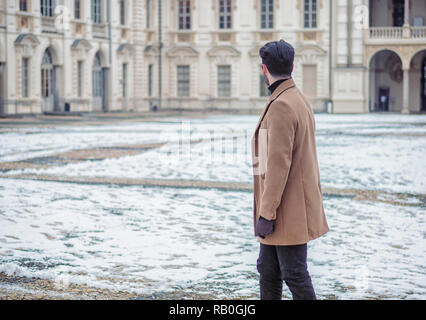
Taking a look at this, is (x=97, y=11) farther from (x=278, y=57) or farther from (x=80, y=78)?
(x=278, y=57)

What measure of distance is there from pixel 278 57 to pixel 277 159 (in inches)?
24.6

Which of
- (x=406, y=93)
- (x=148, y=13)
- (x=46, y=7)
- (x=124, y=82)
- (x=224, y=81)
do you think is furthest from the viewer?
(x=224, y=81)

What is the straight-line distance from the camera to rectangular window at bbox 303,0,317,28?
41.6m

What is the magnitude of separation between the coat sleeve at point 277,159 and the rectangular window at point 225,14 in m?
38.8

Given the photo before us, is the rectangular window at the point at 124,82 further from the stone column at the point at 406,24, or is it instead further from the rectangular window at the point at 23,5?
the stone column at the point at 406,24

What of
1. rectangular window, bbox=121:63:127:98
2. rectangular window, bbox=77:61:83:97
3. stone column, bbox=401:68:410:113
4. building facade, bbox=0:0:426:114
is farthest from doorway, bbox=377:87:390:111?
rectangular window, bbox=77:61:83:97

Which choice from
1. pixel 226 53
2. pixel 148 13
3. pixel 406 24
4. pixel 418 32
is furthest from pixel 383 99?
pixel 148 13

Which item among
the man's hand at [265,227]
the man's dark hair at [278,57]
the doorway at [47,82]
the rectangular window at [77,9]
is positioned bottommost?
the man's hand at [265,227]

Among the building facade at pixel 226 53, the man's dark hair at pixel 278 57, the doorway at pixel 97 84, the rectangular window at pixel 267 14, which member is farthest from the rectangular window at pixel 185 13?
the man's dark hair at pixel 278 57

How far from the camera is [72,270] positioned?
6.94 m

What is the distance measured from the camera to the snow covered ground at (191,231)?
6.70 meters

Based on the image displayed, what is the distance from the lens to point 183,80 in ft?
144
